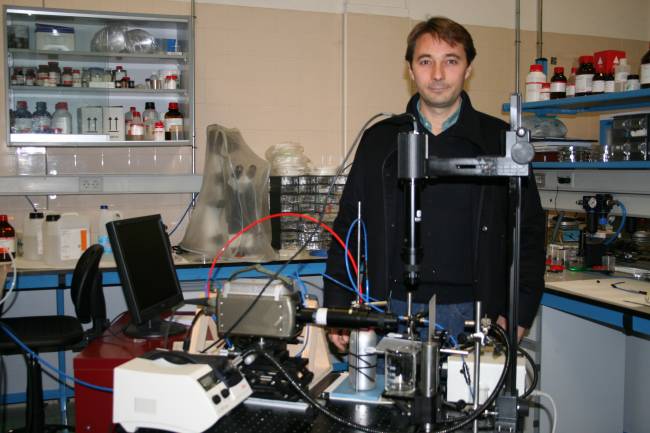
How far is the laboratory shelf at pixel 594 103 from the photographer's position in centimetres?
294

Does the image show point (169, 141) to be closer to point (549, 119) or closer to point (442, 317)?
point (549, 119)

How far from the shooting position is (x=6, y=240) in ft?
10.6

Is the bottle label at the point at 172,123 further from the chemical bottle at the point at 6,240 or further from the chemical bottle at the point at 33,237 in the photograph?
the chemical bottle at the point at 6,240

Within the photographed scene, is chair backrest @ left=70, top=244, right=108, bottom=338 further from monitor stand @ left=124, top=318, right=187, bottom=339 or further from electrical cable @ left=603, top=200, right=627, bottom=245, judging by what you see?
electrical cable @ left=603, top=200, right=627, bottom=245

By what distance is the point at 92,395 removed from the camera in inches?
69.4

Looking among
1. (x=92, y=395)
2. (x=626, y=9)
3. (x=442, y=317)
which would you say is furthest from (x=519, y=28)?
(x=92, y=395)

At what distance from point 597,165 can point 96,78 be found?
2813 millimetres

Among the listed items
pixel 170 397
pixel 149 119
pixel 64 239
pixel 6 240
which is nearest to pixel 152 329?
pixel 170 397

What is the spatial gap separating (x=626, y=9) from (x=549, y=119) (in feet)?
7.01

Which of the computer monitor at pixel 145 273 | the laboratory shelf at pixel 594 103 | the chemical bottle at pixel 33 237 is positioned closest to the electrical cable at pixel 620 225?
the laboratory shelf at pixel 594 103

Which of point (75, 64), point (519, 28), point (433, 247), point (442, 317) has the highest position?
point (519, 28)

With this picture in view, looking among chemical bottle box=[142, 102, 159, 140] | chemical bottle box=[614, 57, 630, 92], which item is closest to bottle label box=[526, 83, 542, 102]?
chemical bottle box=[614, 57, 630, 92]

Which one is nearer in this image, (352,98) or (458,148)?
(458,148)

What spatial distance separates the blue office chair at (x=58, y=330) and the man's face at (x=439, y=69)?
1602mm
